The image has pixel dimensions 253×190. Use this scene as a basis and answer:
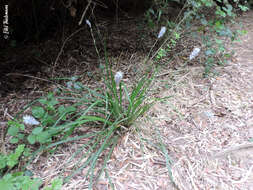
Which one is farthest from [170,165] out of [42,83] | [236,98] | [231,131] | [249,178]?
[42,83]

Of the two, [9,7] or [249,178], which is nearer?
[249,178]

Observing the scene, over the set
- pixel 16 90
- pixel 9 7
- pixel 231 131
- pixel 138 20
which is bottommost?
pixel 16 90

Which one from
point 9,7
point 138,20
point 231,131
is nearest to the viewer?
point 231,131

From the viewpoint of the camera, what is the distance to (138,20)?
120 inches

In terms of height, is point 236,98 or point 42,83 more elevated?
point 236,98

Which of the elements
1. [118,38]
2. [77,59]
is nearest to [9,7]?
[77,59]

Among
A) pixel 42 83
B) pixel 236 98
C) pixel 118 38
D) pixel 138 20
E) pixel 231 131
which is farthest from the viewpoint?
pixel 138 20

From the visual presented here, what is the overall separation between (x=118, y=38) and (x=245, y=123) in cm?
175

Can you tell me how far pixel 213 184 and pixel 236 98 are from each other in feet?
3.05

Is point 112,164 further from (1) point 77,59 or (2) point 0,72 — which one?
(2) point 0,72

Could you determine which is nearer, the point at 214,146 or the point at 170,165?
the point at 170,165

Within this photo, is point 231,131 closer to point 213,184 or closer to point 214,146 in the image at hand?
point 214,146

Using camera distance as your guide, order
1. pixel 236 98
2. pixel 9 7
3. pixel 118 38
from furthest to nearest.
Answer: pixel 118 38 → pixel 9 7 → pixel 236 98

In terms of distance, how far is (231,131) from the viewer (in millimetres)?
1659
